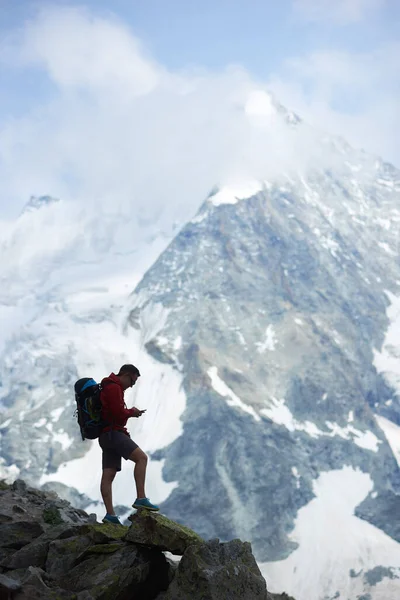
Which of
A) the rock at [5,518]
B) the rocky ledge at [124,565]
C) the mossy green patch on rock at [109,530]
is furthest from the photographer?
the rock at [5,518]

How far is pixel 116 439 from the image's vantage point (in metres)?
14.6

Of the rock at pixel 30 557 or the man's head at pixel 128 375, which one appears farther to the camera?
the man's head at pixel 128 375

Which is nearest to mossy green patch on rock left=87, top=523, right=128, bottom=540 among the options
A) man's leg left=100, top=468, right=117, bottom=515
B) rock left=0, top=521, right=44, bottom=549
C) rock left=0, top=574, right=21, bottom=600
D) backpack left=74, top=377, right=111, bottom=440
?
man's leg left=100, top=468, right=117, bottom=515

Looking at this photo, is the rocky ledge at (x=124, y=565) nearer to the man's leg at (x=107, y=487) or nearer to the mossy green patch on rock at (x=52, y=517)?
the man's leg at (x=107, y=487)

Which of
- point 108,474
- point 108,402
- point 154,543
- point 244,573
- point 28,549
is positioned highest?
point 108,402

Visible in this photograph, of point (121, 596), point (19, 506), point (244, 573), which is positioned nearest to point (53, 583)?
point (121, 596)

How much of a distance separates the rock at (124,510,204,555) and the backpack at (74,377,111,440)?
2.52 m

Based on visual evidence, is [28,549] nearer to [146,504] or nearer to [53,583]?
[53,583]

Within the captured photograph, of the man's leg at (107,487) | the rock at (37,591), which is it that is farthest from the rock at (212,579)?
the man's leg at (107,487)

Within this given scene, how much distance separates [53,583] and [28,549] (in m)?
1.47

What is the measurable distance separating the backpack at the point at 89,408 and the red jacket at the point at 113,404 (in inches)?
5.5

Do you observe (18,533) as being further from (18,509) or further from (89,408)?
(89,408)

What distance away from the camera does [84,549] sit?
508 inches

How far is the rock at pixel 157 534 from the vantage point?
40.4 ft
